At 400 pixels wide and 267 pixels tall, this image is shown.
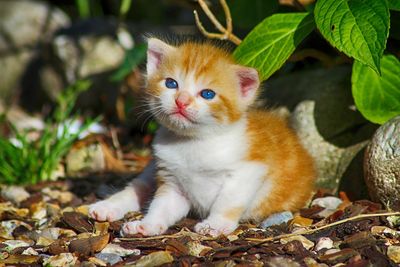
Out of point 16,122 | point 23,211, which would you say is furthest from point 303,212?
point 16,122

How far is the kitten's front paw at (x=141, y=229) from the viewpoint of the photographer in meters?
3.32

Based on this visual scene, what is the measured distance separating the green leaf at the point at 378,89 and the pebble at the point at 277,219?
72cm

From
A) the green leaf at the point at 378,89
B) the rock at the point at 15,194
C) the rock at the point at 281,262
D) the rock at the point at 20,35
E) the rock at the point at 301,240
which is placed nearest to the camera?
the rock at the point at 281,262

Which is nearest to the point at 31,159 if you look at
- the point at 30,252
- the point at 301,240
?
the point at 30,252

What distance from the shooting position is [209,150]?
343cm

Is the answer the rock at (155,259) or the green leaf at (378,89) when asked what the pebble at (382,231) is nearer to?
the green leaf at (378,89)

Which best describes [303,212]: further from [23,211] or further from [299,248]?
[23,211]

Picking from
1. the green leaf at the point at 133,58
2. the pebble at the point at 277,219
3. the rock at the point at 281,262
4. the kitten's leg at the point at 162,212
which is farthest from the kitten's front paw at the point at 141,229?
the green leaf at the point at 133,58

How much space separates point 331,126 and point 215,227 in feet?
4.04

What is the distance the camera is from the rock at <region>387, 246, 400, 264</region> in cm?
299

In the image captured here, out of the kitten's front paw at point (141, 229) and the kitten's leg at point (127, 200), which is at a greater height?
the kitten's front paw at point (141, 229)

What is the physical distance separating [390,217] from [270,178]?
616 millimetres

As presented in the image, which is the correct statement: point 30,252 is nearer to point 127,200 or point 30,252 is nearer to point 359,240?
point 127,200

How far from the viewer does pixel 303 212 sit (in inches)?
145
